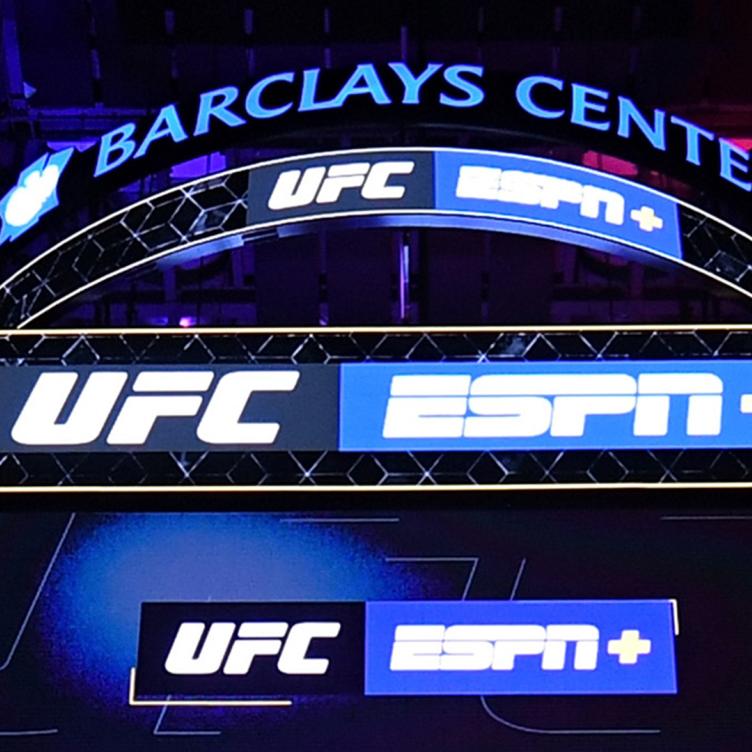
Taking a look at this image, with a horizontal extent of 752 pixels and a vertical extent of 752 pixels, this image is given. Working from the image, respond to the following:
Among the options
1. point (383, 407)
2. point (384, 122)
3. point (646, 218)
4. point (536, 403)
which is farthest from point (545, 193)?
point (383, 407)

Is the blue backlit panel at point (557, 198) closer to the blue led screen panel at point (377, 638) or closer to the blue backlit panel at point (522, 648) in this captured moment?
the blue led screen panel at point (377, 638)

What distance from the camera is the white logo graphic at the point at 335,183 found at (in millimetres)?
5098

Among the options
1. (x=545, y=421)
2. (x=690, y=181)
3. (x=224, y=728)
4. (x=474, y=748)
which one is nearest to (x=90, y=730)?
(x=224, y=728)

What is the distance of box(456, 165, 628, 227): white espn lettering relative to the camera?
5109 mm

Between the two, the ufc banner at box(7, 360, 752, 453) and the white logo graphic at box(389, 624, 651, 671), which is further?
the white logo graphic at box(389, 624, 651, 671)

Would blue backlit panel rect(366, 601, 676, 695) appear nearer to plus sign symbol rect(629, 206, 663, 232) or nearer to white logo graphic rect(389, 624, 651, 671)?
white logo graphic rect(389, 624, 651, 671)

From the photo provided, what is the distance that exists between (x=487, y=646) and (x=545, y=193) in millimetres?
2060

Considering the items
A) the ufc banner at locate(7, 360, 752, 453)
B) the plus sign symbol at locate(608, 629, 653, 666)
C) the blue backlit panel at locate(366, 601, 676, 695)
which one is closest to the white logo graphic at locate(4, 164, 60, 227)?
the ufc banner at locate(7, 360, 752, 453)

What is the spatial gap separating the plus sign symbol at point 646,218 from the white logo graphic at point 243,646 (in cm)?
229

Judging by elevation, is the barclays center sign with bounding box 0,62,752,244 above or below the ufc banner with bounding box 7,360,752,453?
above

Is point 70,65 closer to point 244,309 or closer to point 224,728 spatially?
point 244,309

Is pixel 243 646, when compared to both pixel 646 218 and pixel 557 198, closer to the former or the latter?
pixel 557 198

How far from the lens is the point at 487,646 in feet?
18.5

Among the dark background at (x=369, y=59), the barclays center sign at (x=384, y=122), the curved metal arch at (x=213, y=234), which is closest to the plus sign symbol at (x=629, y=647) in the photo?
the curved metal arch at (x=213, y=234)
